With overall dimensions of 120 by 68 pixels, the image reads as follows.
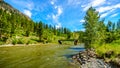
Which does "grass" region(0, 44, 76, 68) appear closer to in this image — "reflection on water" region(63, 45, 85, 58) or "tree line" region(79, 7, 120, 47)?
"reflection on water" region(63, 45, 85, 58)

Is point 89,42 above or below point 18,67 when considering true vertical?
above

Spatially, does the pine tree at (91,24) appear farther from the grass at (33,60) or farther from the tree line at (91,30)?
the grass at (33,60)

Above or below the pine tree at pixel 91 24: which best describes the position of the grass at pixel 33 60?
below

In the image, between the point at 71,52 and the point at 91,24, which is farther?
the point at 71,52

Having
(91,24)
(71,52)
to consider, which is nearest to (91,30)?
(91,24)

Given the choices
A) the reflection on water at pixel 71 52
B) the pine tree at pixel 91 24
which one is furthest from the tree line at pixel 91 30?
the reflection on water at pixel 71 52

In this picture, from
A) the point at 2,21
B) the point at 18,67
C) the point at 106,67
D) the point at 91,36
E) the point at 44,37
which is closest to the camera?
the point at 106,67

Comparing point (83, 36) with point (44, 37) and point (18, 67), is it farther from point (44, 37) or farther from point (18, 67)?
point (44, 37)

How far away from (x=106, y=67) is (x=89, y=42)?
2255 cm

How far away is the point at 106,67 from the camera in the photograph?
25.6 meters

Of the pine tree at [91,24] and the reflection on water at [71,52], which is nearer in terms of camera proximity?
the pine tree at [91,24]

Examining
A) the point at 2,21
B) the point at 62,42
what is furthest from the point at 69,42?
the point at 2,21

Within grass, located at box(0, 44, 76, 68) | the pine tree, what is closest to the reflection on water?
grass, located at box(0, 44, 76, 68)

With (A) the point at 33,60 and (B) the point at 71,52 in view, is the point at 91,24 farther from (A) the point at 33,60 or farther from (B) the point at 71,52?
(A) the point at 33,60
